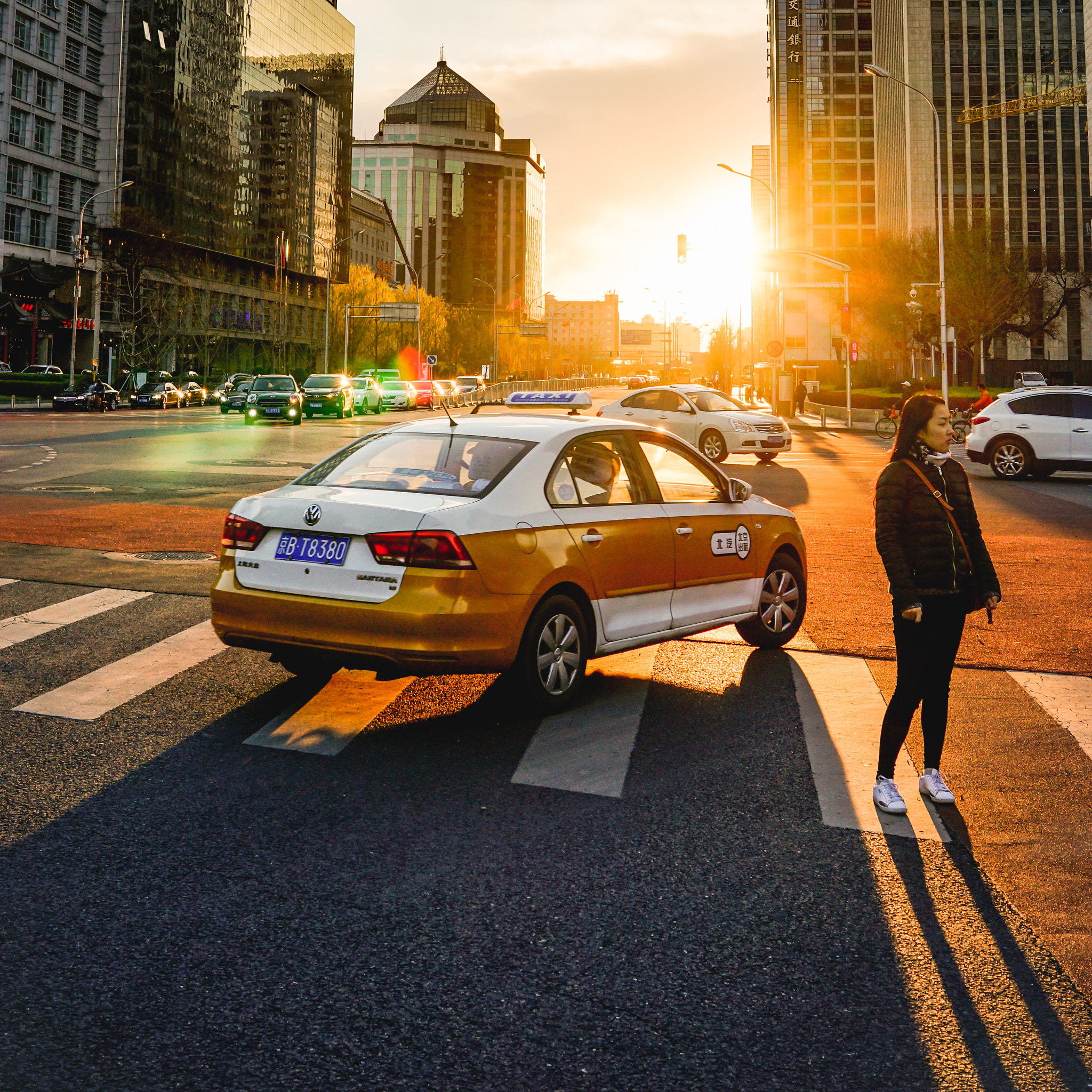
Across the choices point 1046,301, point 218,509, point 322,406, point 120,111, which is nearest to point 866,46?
point 1046,301

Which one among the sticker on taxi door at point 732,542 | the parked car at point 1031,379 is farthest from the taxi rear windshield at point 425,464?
the parked car at point 1031,379

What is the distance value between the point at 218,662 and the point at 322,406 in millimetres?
41860

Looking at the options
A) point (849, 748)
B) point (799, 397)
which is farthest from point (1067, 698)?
point (799, 397)

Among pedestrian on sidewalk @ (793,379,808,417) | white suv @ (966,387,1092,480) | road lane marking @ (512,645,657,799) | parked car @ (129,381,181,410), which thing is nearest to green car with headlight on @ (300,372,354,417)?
parked car @ (129,381,181,410)

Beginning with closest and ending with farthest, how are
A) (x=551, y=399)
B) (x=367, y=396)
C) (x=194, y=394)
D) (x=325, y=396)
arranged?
(x=551, y=399) < (x=325, y=396) < (x=367, y=396) < (x=194, y=394)

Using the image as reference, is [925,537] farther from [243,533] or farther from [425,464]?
[243,533]

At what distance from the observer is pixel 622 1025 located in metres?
3.22

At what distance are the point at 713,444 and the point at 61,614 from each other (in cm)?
1916

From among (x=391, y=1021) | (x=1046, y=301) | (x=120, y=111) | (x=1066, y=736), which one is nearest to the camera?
(x=391, y=1021)

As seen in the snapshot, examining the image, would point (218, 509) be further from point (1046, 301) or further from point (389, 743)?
point (1046, 301)

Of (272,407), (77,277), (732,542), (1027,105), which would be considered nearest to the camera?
(732,542)

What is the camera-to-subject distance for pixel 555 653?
251 inches

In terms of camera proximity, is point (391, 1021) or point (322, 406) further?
point (322, 406)

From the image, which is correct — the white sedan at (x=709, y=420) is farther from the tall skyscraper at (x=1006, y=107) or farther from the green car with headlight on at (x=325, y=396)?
the tall skyscraper at (x=1006, y=107)
